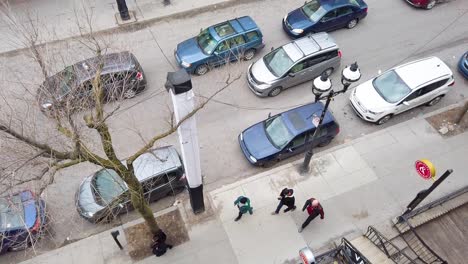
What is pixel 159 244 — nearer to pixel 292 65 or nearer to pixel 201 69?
pixel 201 69

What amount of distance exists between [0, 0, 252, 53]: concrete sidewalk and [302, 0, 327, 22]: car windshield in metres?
3.37

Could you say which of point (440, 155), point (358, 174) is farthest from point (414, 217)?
point (440, 155)

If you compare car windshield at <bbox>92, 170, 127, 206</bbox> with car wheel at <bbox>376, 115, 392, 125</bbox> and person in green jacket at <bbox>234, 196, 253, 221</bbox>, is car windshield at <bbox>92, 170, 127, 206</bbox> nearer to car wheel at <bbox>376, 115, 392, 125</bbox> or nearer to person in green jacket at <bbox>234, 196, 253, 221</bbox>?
person in green jacket at <bbox>234, 196, 253, 221</bbox>

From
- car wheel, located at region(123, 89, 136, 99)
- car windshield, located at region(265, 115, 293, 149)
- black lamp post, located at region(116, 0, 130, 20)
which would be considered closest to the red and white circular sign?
car windshield, located at region(265, 115, 293, 149)

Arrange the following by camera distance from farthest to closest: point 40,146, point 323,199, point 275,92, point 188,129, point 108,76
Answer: point 275,92, point 108,76, point 323,199, point 188,129, point 40,146

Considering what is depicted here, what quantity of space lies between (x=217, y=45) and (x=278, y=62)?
2410 millimetres

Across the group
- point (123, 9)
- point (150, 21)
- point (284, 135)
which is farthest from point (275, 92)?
A: point (123, 9)

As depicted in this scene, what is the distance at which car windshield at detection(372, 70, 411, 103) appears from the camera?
13.9m

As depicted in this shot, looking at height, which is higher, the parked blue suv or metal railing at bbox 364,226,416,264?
the parked blue suv

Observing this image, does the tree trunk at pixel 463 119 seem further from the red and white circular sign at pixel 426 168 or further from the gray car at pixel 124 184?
the gray car at pixel 124 184

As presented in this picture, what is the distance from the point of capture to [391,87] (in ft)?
46.4

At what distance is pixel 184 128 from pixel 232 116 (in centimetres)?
597

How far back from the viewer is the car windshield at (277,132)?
1284cm

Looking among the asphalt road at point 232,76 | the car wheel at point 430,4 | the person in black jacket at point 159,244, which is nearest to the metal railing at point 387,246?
the asphalt road at point 232,76
